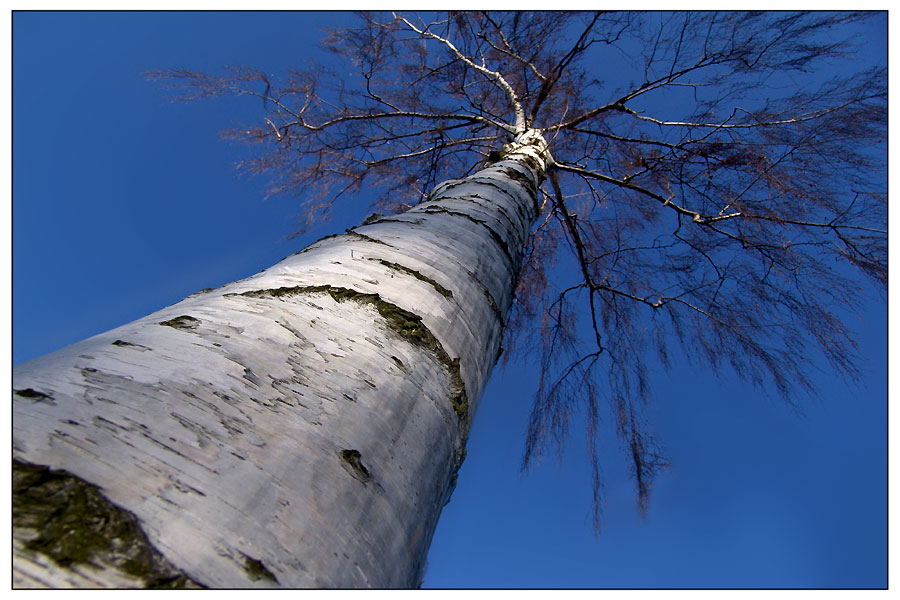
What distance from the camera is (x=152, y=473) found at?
1.49 feet

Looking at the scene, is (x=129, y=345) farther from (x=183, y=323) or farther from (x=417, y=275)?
(x=417, y=275)

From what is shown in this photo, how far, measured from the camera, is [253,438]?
547mm

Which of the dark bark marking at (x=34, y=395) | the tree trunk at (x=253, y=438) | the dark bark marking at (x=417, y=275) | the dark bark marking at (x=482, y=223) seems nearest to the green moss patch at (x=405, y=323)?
the tree trunk at (x=253, y=438)

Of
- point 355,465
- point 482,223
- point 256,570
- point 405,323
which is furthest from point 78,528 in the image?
point 482,223

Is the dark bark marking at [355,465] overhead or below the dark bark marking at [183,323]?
below

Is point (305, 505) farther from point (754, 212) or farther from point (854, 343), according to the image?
point (754, 212)

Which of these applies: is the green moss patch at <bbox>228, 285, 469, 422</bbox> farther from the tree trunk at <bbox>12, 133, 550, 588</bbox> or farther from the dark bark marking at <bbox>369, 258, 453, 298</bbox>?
the dark bark marking at <bbox>369, 258, 453, 298</bbox>

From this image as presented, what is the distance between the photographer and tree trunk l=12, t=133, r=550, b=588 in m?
0.41

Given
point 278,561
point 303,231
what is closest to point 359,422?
point 278,561

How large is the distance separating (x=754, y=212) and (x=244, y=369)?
12.6ft

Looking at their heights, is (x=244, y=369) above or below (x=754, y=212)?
below

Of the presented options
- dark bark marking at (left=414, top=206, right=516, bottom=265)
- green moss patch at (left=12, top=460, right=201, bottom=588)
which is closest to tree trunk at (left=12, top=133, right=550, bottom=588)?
green moss patch at (left=12, top=460, right=201, bottom=588)

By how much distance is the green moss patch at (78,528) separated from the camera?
378 millimetres

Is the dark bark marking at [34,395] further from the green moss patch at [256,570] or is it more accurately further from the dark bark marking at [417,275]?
the dark bark marking at [417,275]
